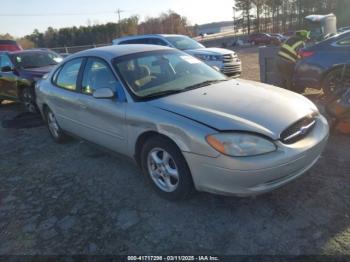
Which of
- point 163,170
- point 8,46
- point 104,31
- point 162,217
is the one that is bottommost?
point 162,217

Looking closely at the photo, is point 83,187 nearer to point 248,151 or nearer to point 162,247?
point 162,247

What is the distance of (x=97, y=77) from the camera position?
420 cm

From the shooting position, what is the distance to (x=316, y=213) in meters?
3.04

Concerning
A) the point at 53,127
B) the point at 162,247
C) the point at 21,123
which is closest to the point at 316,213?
the point at 162,247

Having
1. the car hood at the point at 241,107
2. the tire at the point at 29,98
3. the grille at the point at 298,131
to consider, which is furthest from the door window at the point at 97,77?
the tire at the point at 29,98

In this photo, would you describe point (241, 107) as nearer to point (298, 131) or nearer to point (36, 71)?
point (298, 131)

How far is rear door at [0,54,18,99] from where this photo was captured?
336 inches

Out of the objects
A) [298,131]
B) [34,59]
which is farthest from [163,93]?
[34,59]

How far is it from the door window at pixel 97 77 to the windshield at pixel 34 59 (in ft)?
16.5

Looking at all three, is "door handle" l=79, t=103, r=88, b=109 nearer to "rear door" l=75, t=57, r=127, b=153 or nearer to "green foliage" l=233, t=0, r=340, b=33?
"rear door" l=75, t=57, r=127, b=153

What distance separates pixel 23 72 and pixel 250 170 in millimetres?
7238

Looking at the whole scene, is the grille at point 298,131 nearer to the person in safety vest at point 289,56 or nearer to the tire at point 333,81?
the tire at point 333,81

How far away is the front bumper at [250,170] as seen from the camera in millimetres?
2779

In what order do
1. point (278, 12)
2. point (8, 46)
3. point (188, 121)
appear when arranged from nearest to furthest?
1. point (188, 121)
2. point (8, 46)
3. point (278, 12)
